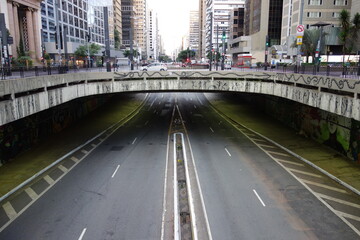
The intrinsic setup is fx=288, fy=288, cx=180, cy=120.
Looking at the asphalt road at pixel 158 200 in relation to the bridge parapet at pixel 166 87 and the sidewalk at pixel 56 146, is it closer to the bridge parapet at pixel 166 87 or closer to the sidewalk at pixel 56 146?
the sidewalk at pixel 56 146

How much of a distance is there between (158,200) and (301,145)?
1956 cm

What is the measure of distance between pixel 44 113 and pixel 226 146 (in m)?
21.8

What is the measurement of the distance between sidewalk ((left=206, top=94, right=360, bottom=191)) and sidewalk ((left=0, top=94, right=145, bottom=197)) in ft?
67.0

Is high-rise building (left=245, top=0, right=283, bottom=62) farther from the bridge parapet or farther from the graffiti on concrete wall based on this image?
the graffiti on concrete wall

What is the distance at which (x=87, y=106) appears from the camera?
165ft

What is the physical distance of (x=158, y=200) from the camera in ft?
64.1

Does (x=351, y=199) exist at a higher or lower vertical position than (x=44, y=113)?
lower

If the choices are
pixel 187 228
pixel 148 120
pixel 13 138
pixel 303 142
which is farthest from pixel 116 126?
pixel 187 228

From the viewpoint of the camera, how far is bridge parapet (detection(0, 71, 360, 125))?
20.4 metres

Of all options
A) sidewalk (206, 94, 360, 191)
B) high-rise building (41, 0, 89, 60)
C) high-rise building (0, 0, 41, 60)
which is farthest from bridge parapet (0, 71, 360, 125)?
high-rise building (41, 0, 89, 60)

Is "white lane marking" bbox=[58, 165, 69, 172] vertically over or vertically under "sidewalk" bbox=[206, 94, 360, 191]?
under

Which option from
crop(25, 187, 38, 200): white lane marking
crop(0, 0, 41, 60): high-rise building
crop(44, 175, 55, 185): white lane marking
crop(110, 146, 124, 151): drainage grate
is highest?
crop(0, 0, 41, 60): high-rise building

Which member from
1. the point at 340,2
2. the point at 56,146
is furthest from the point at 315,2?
the point at 56,146

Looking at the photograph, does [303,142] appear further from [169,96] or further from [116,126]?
[169,96]
